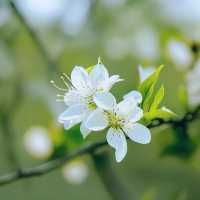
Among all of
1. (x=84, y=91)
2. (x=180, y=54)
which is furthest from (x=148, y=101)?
(x=180, y=54)

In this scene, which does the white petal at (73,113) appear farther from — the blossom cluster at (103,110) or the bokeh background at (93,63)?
the bokeh background at (93,63)

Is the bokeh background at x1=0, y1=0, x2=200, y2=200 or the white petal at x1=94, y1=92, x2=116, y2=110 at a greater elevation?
the white petal at x1=94, y1=92, x2=116, y2=110

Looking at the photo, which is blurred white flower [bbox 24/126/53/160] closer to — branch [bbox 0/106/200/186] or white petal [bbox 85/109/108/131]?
branch [bbox 0/106/200/186]

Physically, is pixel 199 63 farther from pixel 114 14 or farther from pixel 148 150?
pixel 148 150

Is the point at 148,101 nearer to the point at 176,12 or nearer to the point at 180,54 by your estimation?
the point at 180,54

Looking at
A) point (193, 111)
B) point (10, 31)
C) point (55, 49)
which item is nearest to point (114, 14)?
point (55, 49)

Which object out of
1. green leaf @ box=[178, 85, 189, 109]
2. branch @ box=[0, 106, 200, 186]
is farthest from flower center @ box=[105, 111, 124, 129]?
green leaf @ box=[178, 85, 189, 109]
